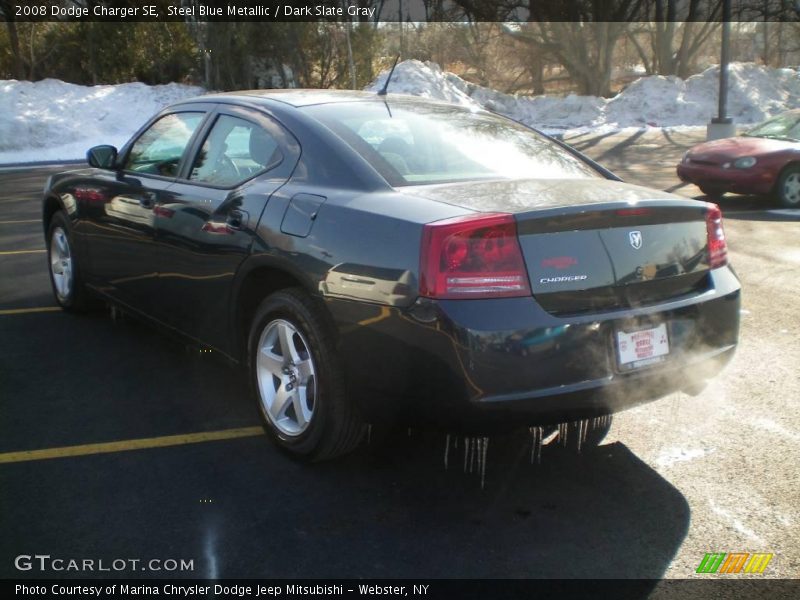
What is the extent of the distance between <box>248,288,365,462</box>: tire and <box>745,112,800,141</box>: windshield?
10.7 metres

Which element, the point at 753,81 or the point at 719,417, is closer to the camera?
the point at 719,417

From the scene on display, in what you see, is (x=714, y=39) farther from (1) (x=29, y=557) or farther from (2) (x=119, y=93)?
(1) (x=29, y=557)

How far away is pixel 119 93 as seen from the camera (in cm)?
3039

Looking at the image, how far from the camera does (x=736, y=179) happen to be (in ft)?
38.4

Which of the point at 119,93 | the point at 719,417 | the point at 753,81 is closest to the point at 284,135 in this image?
the point at 719,417

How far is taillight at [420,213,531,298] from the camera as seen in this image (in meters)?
3.14

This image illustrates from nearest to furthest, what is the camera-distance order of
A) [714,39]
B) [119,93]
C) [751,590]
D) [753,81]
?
[751,590] → [119,93] → [753,81] → [714,39]

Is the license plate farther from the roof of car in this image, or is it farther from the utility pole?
the utility pole

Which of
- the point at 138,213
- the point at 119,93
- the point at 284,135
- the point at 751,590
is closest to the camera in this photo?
the point at 751,590

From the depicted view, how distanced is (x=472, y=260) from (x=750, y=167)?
9716mm

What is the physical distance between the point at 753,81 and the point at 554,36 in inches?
343

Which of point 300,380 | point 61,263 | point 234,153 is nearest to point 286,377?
point 300,380

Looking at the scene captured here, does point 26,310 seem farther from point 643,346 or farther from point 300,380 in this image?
point 643,346

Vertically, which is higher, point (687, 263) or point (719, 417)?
point (687, 263)
